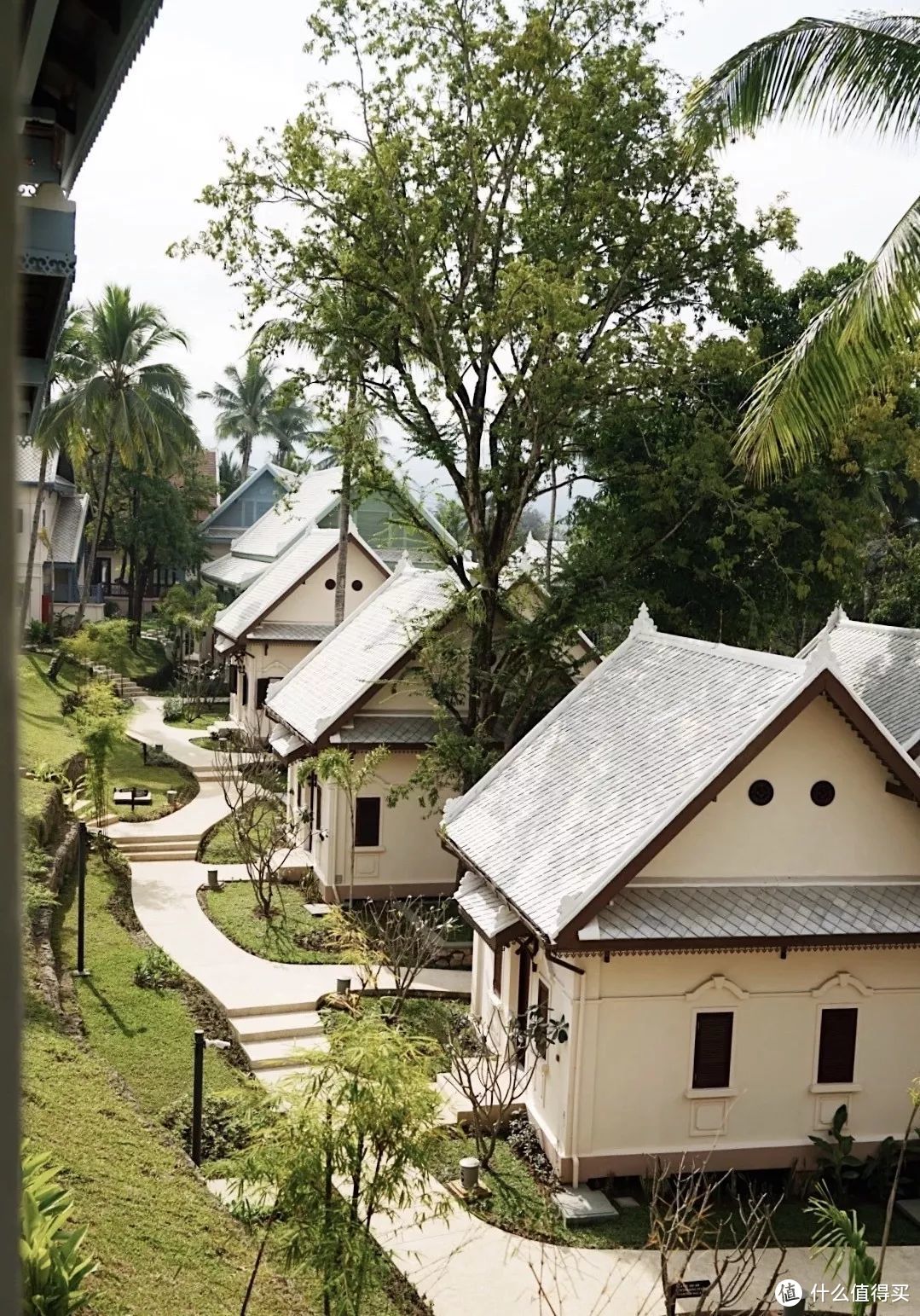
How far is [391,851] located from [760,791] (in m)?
10.9

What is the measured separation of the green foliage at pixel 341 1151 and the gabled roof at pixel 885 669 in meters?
11.2

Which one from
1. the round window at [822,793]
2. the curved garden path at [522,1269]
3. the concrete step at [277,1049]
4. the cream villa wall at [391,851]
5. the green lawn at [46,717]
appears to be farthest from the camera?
the green lawn at [46,717]

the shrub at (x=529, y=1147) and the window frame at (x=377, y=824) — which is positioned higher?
the window frame at (x=377, y=824)

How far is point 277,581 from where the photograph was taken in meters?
37.8

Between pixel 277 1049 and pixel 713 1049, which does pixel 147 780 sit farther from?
pixel 713 1049

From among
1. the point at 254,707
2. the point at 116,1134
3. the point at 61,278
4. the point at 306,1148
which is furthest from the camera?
the point at 254,707

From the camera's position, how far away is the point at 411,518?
2308 centimetres

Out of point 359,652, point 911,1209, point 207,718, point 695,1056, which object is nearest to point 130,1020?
point 695,1056

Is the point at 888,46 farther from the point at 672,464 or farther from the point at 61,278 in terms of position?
the point at 61,278

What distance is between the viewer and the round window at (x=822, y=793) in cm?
1405

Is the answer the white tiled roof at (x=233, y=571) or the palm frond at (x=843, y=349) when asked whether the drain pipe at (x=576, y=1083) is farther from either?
the white tiled roof at (x=233, y=571)

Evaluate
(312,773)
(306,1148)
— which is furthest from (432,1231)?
(312,773)

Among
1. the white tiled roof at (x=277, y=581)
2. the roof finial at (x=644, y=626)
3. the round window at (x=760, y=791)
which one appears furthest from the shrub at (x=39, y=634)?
the round window at (x=760, y=791)

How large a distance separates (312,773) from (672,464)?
28.2ft
